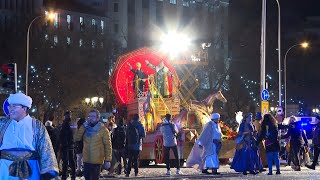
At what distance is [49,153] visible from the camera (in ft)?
29.2

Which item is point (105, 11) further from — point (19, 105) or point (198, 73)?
point (19, 105)

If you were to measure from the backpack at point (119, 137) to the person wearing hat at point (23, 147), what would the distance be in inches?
516

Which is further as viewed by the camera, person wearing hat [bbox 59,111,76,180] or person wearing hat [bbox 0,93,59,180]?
person wearing hat [bbox 59,111,76,180]

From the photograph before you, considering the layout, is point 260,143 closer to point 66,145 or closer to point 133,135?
point 133,135

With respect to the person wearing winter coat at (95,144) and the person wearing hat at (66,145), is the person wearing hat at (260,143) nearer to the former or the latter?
the person wearing hat at (66,145)

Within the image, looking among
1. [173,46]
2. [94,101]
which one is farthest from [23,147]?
[94,101]

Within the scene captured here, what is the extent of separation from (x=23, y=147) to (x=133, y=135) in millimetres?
13282

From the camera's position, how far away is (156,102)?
96.0 ft

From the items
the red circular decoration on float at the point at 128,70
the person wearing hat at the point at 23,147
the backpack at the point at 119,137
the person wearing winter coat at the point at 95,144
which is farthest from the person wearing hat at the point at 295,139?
the person wearing hat at the point at 23,147

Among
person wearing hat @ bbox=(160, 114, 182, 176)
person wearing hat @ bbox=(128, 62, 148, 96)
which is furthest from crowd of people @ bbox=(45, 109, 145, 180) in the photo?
person wearing hat @ bbox=(128, 62, 148, 96)

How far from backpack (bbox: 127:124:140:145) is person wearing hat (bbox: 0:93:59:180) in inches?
515

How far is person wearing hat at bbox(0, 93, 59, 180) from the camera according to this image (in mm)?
8805

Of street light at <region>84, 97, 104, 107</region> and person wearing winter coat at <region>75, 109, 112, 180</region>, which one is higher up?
street light at <region>84, 97, 104, 107</region>

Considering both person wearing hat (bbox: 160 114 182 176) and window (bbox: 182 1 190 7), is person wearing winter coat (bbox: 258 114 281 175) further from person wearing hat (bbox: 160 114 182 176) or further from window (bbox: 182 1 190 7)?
window (bbox: 182 1 190 7)
